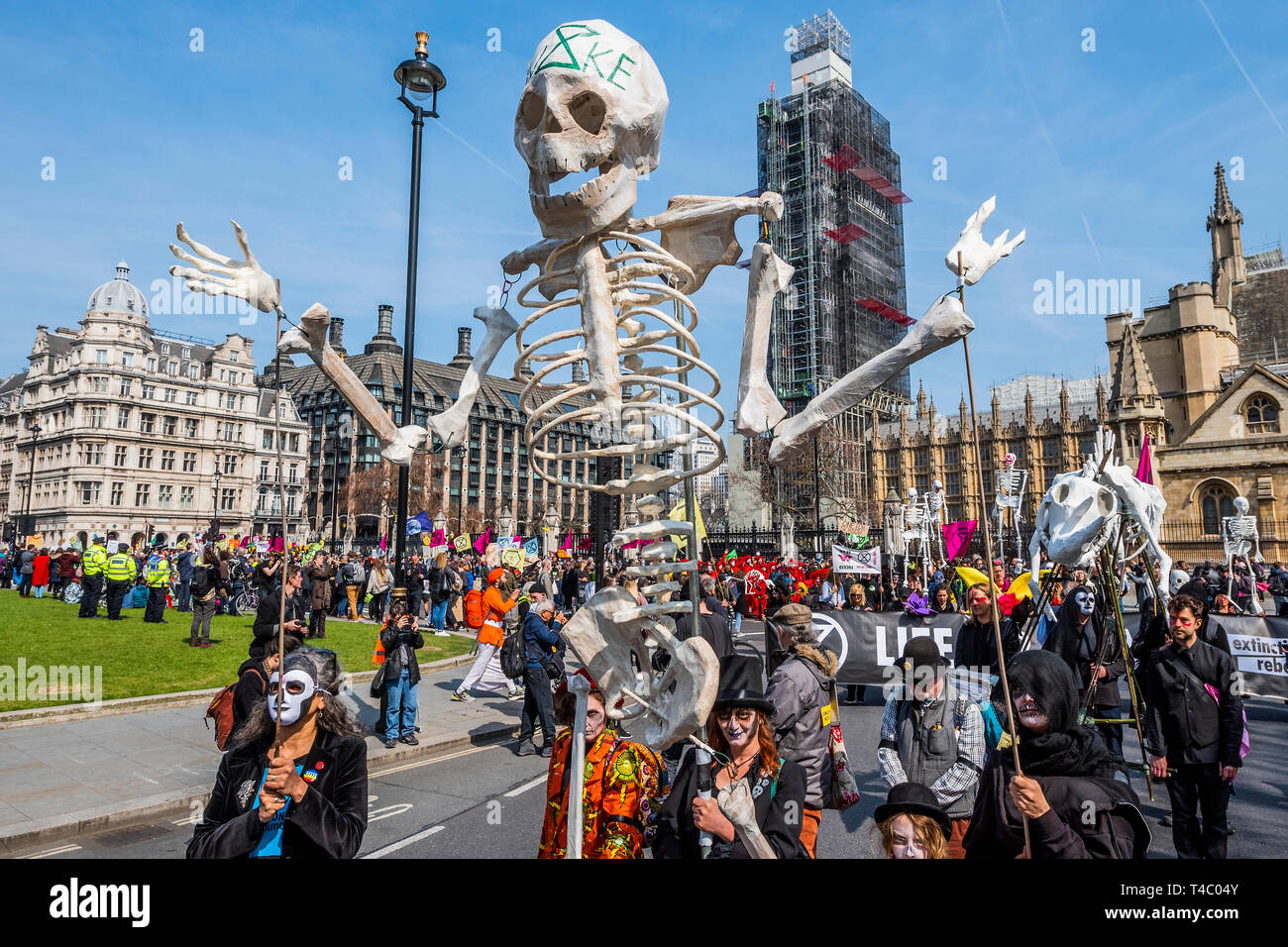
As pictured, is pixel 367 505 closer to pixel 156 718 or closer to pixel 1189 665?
pixel 156 718

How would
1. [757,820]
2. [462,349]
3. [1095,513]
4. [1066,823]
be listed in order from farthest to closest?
1. [462,349]
2. [1095,513]
3. [757,820]
4. [1066,823]

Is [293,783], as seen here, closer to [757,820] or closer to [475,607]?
[757,820]

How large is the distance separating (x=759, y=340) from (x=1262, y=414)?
174 feet

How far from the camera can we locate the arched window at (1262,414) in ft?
140

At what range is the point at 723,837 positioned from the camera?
8.98 feet

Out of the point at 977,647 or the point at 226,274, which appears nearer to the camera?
the point at 226,274

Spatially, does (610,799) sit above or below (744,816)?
below

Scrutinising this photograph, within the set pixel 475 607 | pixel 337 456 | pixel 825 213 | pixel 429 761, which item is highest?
pixel 825 213

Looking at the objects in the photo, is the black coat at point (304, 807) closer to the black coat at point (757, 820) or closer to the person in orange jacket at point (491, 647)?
the black coat at point (757, 820)

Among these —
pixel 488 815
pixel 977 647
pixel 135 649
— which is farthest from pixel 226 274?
pixel 135 649

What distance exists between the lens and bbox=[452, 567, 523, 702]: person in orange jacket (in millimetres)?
11867

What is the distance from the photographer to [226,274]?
4020mm
